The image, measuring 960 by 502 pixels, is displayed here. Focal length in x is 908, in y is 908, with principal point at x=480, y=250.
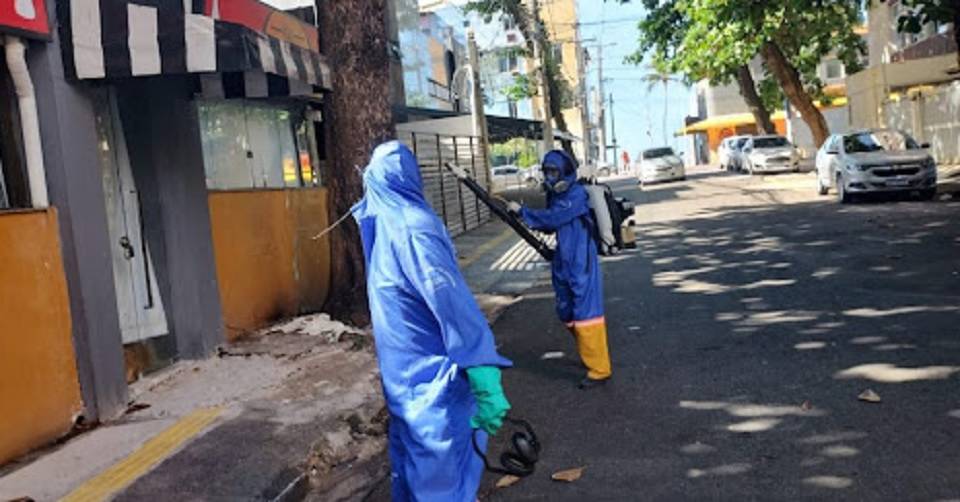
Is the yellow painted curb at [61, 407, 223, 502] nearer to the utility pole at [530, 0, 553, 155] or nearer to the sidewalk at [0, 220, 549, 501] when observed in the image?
the sidewalk at [0, 220, 549, 501]

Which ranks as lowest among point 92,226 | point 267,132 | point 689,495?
point 689,495

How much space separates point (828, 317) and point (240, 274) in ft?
17.2

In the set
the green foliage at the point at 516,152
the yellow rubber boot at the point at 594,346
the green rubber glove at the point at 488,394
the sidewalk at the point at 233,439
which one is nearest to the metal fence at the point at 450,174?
the sidewalk at the point at 233,439

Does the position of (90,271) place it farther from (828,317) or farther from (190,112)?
(828,317)

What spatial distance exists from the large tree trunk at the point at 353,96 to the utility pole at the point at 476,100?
564 inches

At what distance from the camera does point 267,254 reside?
887 cm

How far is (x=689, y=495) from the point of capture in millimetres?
4207

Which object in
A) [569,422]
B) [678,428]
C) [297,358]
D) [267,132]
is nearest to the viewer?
[678,428]

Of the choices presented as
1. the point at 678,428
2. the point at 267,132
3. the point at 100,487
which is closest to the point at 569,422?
the point at 678,428

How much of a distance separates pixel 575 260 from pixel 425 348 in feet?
11.1

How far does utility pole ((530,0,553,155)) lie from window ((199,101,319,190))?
17.5m

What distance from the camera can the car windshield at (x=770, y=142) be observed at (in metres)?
33.5

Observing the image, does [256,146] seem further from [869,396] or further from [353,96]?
[869,396]

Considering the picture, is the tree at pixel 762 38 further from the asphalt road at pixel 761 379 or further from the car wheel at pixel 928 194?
the asphalt road at pixel 761 379
